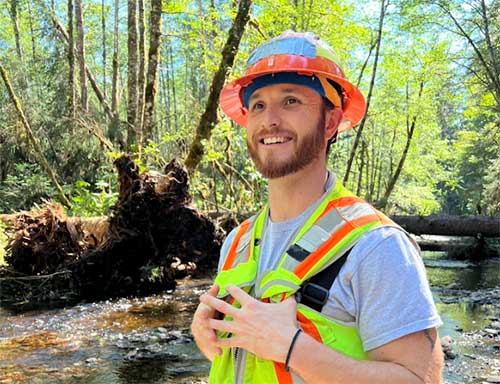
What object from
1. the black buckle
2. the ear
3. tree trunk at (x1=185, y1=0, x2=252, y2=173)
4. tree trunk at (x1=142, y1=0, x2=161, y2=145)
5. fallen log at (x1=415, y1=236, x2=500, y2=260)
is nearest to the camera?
the black buckle

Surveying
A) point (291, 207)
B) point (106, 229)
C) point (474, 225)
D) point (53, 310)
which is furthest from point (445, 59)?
point (291, 207)

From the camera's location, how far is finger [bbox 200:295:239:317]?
149cm

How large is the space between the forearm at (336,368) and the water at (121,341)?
4.49 m

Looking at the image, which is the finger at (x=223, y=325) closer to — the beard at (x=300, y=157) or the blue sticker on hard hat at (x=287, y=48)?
the beard at (x=300, y=157)

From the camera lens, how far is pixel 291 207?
1767mm

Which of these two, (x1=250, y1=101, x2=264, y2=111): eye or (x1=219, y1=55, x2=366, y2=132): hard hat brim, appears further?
(x1=250, y1=101, x2=264, y2=111): eye

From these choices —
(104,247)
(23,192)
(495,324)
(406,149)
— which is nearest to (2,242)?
(104,247)

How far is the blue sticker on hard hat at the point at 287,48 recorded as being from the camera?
1729 mm

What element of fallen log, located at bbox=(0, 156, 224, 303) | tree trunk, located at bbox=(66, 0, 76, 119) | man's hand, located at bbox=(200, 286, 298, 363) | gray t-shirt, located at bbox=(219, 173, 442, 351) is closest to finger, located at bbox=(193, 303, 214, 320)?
man's hand, located at bbox=(200, 286, 298, 363)

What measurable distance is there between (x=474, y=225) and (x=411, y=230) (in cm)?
177

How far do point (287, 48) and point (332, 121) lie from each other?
0.30 metres

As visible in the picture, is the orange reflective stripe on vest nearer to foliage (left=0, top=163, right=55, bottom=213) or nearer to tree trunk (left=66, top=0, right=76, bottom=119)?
foliage (left=0, top=163, right=55, bottom=213)

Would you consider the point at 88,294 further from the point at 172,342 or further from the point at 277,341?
the point at 277,341

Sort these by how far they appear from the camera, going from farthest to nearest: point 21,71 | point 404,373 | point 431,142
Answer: point 431,142, point 21,71, point 404,373
